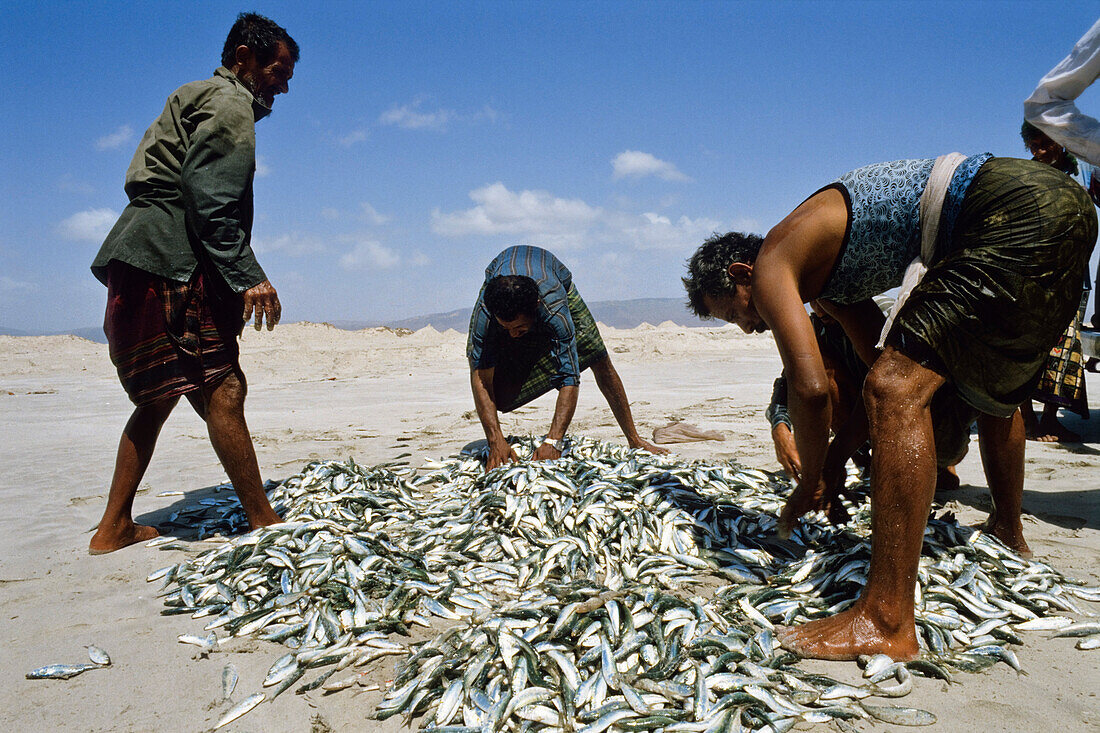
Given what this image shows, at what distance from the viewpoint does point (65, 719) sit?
2.21 metres

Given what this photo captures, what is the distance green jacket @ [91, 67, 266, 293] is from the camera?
3283 mm

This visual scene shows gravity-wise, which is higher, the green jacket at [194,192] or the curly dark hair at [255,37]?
the curly dark hair at [255,37]

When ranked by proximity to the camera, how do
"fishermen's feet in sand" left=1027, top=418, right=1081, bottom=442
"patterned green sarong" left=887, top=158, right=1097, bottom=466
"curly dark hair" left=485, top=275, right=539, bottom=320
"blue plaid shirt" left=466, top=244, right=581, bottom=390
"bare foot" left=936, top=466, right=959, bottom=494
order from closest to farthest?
"patterned green sarong" left=887, top=158, right=1097, bottom=466
"bare foot" left=936, top=466, right=959, bottom=494
"curly dark hair" left=485, top=275, right=539, bottom=320
"blue plaid shirt" left=466, top=244, right=581, bottom=390
"fishermen's feet in sand" left=1027, top=418, right=1081, bottom=442

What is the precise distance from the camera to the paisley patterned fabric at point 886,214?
2.48m

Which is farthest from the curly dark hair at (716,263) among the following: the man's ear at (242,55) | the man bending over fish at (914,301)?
the man's ear at (242,55)

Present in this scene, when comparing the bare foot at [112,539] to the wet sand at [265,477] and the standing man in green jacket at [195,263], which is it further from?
the standing man in green jacket at [195,263]

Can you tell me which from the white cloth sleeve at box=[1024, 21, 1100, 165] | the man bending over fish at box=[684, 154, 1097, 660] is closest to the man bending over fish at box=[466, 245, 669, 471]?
the man bending over fish at box=[684, 154, 1097, 660]

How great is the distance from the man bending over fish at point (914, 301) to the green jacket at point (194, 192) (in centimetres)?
250

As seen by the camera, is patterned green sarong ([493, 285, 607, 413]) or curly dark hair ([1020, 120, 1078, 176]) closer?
curly dark hair ([1020, 120, 1078, 176])

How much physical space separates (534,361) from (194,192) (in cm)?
310

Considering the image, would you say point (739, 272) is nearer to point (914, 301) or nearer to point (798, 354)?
point (798, 354)

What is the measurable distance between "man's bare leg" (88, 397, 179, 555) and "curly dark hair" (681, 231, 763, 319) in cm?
280

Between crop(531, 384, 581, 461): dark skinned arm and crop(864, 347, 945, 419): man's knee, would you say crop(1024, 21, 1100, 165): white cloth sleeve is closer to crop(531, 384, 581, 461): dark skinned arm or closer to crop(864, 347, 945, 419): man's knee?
crop(864, 347, 945, 419): man's knee

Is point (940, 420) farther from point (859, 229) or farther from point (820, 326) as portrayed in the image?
point (820, 326)
